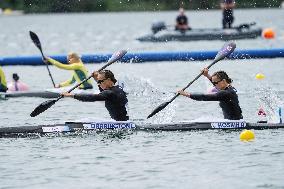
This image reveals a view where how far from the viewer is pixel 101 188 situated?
17203 mm

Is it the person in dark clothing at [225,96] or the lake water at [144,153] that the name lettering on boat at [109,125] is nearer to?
the lake water at [144,153]

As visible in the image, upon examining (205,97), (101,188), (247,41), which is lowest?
(101,188)

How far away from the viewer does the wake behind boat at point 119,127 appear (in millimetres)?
21703

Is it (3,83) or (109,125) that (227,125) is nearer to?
(109,125)

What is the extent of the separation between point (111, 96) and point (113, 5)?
12249 centimetres

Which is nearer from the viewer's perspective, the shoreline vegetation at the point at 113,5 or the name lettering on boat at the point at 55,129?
the name lettering on boat at the point at 55,129

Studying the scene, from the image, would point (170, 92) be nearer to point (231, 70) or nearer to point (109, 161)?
point (231, 70)

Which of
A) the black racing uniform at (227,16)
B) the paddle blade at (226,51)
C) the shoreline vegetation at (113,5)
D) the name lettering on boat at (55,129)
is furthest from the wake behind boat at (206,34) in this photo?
the shoreline vegetation at (113,5)

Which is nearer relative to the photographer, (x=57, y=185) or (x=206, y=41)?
(x=57, y=185)

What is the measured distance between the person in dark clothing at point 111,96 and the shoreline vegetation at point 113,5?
9784 centimetres

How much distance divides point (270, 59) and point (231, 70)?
129 inches

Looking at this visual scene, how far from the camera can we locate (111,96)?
22.1 meters

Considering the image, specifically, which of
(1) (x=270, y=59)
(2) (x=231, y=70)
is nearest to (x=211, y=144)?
(2) (x=231, y=70)

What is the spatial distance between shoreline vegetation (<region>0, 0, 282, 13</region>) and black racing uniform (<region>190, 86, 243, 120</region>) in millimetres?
97909
